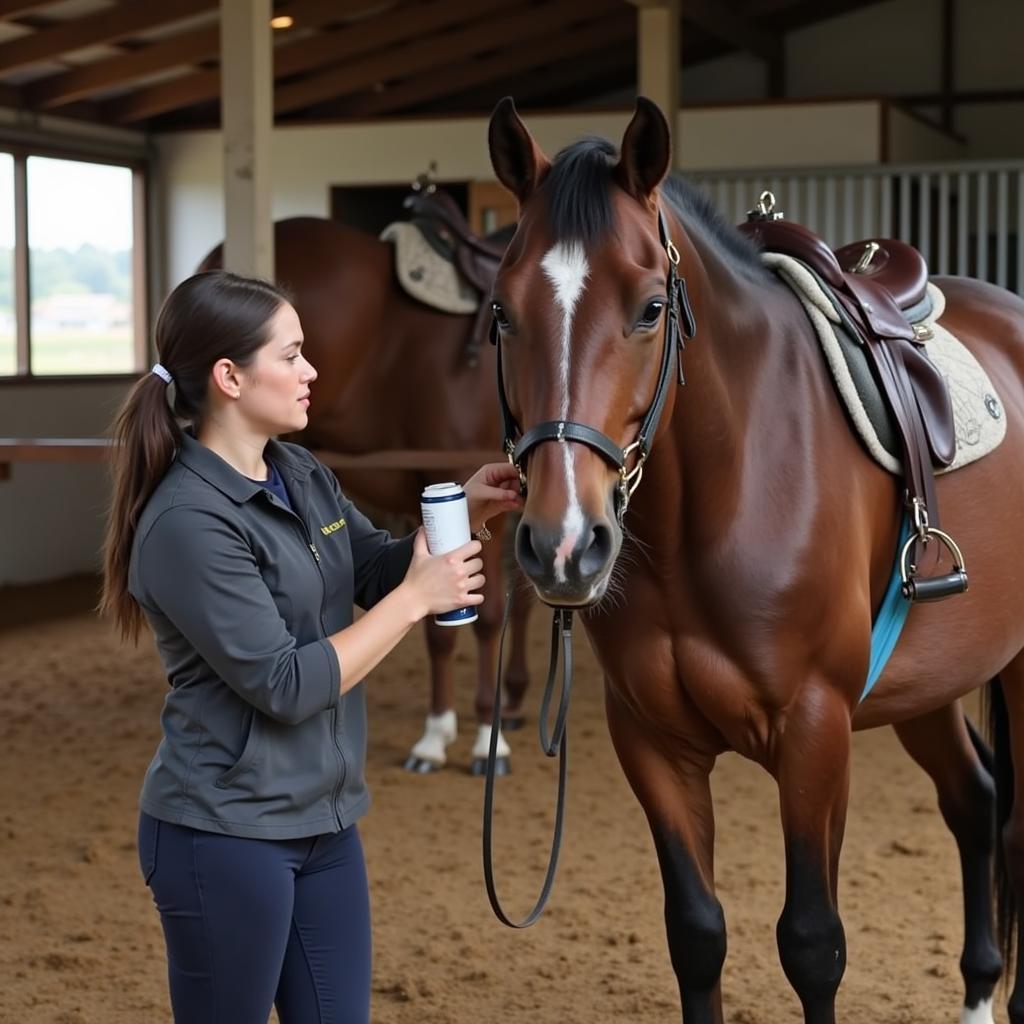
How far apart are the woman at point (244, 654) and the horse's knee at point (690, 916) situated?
0.49 m

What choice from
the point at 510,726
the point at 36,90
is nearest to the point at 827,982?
the point at 510,726

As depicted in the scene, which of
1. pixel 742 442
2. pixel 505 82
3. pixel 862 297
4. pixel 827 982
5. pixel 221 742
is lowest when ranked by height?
pixel 827 982

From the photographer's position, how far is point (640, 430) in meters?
1.61

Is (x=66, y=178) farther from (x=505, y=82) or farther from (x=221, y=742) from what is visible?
(x=221, y=742)

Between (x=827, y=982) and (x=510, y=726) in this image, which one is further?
(x=510, y=726)

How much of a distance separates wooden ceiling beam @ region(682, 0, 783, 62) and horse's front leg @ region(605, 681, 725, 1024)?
5966 mm

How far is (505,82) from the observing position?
9781mm

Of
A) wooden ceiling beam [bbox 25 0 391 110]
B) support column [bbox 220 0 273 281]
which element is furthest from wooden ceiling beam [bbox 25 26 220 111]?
support column [bbox 220 0 273 281]

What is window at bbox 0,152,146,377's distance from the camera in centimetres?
777

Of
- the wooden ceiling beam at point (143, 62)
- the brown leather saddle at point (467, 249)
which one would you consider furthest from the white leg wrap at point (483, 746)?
the wooden ceiling beam at point (143, 62)

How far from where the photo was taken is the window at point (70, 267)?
25.5 feet

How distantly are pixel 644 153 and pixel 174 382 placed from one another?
0.60 m

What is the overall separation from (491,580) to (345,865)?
2804 millimetres

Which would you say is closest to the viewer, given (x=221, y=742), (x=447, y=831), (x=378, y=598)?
(x=221, y=742)
